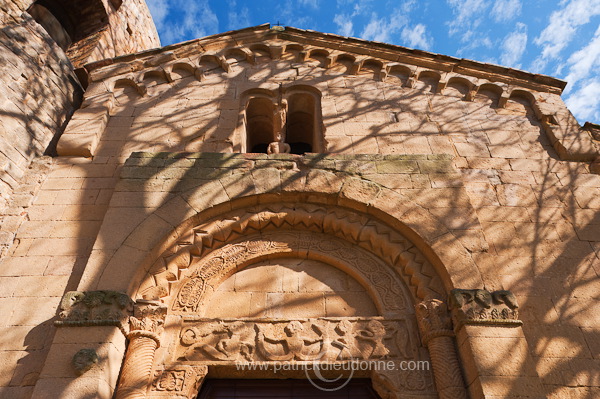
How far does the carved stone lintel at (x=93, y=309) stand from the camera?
4.53 m

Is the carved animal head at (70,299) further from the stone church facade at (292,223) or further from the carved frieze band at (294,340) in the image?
the carved frieze band at (294,340)

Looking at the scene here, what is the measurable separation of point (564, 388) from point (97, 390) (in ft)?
15.3

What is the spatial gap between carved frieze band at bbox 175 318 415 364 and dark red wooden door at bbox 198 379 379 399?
0.30m

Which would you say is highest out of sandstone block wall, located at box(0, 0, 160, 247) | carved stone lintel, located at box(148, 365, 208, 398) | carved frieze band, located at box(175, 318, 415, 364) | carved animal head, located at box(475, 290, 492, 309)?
sandstone block wall, located at box(0, 0, 160, 247)

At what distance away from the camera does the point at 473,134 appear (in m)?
7.14

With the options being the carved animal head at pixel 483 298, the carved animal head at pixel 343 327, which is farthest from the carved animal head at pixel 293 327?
the carved animal head at pixel 483 298

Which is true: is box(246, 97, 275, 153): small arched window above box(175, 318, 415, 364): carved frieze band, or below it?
above

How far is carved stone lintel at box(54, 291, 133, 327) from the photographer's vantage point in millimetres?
4527

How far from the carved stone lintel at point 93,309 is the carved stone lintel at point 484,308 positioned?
3559mm

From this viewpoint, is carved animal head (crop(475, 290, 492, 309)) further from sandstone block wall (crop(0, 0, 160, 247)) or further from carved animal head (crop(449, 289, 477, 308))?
sandstone block wall (crop(0, 0, 160, 247))

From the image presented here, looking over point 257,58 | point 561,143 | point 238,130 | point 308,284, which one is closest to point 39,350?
point 308,284

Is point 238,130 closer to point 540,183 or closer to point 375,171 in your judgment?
point 375,171

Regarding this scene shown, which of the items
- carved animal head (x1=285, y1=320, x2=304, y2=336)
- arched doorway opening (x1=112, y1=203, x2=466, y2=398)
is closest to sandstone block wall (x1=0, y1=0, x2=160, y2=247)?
arched doorway opening (x1=112, y1=203, x2=466, y2=398)

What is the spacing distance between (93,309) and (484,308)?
416 cm
